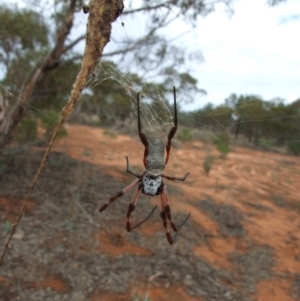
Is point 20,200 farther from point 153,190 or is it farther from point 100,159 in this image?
point 100,159

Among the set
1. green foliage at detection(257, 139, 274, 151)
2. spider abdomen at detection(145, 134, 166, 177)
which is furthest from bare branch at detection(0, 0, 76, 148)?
spider abdomen at detection(145, 134, 166, 177)

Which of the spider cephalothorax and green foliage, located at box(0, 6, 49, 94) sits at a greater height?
green foliage, located at box(0, 6, 49, 94)

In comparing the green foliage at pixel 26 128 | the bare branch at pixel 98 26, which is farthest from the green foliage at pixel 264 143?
the green foliage at pixel 26 128

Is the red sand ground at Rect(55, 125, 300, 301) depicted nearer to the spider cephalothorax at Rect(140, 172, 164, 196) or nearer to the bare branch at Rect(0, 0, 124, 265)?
the spider cephalothorax at Rect(140, 172, 164, 196)

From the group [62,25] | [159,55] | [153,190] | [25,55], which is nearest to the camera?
[153,190]

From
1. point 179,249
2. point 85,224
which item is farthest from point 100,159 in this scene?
point 179,249

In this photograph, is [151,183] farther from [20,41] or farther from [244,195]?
[20,41]

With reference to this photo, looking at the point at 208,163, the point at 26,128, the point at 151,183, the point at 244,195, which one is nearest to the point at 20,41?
the point at 26,128

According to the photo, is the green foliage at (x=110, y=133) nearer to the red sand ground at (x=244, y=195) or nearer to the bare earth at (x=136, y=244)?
the red sand ground at (x=244, y=195)

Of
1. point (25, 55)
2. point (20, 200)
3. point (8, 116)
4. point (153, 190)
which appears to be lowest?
point (20, 200)
